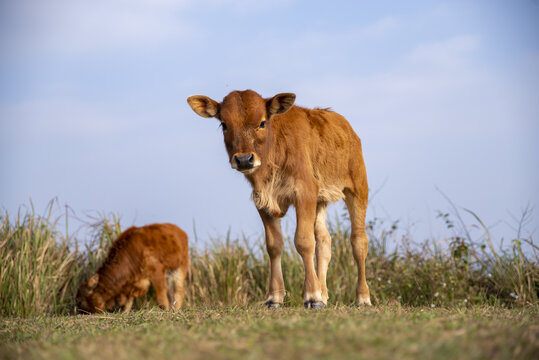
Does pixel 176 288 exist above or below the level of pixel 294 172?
below

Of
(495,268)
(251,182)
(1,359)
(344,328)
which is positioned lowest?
(1,359)

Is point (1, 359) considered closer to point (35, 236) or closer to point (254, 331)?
point (254, 331)

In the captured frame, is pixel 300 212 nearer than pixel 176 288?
Yes

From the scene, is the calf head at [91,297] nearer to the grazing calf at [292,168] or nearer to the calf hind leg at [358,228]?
the grazing calf at [292,168]

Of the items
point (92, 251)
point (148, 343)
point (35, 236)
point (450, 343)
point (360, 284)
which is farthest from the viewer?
point (92, 251)

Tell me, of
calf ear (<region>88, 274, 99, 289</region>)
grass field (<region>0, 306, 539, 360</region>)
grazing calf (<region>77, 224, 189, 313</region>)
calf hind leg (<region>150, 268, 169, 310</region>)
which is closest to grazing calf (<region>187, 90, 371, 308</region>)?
grass field (<region>0, 306, 539, 360</region>)

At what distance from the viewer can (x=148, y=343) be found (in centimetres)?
358

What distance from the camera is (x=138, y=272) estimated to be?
10508 mm

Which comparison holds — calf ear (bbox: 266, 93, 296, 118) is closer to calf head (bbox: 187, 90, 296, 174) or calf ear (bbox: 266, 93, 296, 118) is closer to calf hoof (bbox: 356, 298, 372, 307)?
calf head (bbox: 187, 90, 296, 174)

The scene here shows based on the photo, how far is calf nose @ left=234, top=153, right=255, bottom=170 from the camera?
5.88 m

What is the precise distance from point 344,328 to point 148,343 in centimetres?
132

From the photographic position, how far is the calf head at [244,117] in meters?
5.97

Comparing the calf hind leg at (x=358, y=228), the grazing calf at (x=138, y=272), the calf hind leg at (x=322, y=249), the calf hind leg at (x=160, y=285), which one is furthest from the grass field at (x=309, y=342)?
the calf hind leg at (x=160, y=285)

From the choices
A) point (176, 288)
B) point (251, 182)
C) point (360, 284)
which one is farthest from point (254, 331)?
point (176, 288)
